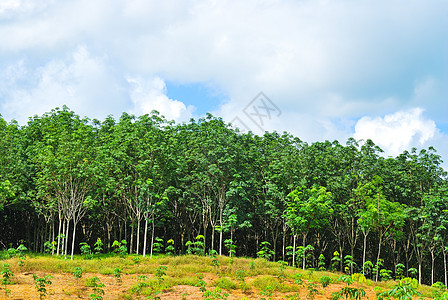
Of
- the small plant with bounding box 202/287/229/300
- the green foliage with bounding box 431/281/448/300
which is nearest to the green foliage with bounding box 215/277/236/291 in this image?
the small plant with bounding box 202/287/229/300

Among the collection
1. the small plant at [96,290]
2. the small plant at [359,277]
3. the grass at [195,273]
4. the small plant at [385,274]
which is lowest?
the small plant at [385,274]

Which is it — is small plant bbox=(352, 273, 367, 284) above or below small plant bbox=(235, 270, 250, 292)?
above

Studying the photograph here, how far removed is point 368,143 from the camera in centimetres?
3759

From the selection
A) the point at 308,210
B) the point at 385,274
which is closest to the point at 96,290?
the point at 385,274

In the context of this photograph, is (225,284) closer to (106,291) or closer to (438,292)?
(106,291)

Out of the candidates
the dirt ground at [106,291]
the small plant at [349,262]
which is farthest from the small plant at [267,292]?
the small plant at [349,262]

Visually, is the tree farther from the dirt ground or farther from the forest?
the dirt ground

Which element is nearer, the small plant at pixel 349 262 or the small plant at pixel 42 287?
the small plant at pixel 42 287

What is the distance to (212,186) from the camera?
113ft

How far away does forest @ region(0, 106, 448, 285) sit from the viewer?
1185 inches

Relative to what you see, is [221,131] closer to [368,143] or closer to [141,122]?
[141,122]

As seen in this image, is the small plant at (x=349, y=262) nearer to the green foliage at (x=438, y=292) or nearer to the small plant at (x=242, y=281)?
the green foliage at (x=438, y=292)

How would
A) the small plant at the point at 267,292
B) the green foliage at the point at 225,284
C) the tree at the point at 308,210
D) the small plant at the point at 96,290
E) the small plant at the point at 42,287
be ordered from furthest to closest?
the tree at the point at 308,210 < the green foliage at the point at 225,284 < the small plant at the point at 267,292 < the small plant at the point at 96,290 < the small plant at the point at 42,287

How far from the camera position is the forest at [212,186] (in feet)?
98.7
